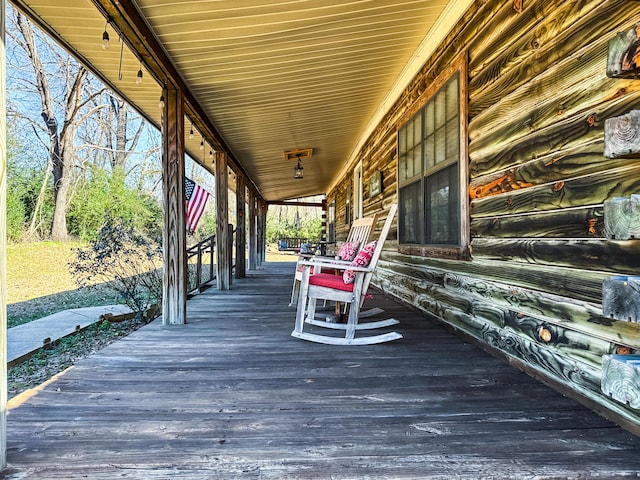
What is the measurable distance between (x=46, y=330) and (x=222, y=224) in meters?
2.42

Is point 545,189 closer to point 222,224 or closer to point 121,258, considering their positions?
point 222,224

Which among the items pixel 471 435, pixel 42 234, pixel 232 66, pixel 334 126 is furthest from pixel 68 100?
pixel 471 435

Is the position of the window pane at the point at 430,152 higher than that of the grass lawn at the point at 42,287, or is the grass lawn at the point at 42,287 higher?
the window pane at the point at 430,152

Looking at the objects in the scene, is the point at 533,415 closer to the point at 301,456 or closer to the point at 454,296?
the point at 301,456

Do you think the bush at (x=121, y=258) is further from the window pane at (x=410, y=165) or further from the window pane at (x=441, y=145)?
the window pane at (x=441, y=145)

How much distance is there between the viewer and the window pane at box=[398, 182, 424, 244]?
370 cm

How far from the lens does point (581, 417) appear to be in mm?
1572

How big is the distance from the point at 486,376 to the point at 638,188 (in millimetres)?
1139

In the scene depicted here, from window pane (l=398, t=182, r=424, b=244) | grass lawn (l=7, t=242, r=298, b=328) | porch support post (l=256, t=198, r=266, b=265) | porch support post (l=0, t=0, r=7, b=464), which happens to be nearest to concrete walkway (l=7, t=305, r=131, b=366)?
grass lawn (l=7, t=242, r=298, b=328)

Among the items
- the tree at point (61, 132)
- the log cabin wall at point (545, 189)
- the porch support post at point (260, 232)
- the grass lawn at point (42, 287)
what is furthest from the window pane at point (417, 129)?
the tree at point (61, 132)

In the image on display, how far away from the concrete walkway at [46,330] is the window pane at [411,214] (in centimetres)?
Answer: 348

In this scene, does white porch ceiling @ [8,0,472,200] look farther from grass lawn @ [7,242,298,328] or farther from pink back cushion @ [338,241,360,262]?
grass lawn @ [7,242,298,328]

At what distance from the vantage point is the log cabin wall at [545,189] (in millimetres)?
1560

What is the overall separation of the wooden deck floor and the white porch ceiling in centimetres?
210
